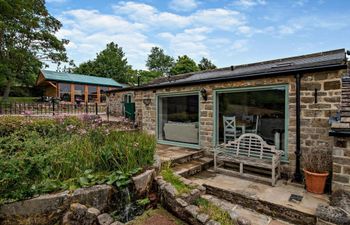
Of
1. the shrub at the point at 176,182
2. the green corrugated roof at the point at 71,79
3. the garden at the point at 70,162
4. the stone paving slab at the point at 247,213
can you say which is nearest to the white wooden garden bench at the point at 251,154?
the stone paving slab at the point at 247,213

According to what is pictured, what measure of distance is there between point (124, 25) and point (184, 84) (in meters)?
6.22

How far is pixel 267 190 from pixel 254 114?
2.37m

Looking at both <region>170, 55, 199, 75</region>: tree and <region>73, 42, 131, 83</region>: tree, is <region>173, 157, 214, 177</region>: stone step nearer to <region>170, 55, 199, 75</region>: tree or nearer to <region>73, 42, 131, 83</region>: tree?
<region>170, 55, 199, 75</region>: tree

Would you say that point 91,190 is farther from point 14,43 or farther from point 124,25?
point 14,43

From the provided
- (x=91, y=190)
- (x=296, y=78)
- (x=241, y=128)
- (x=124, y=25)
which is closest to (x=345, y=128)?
(x=296, y=78)

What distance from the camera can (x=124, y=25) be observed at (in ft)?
34.2

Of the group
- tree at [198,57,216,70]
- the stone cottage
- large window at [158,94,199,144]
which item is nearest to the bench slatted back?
the stone cottage

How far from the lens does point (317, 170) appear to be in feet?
Answer: 12.3

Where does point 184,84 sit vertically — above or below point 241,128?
above

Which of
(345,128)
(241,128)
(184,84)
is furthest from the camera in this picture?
(184,84)

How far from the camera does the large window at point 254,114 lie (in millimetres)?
4785

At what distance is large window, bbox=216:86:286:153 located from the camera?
4.78m

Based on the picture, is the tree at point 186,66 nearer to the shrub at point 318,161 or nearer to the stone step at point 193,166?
the stone step at point 193,166

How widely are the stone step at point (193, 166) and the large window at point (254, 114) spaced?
85 centimetres
